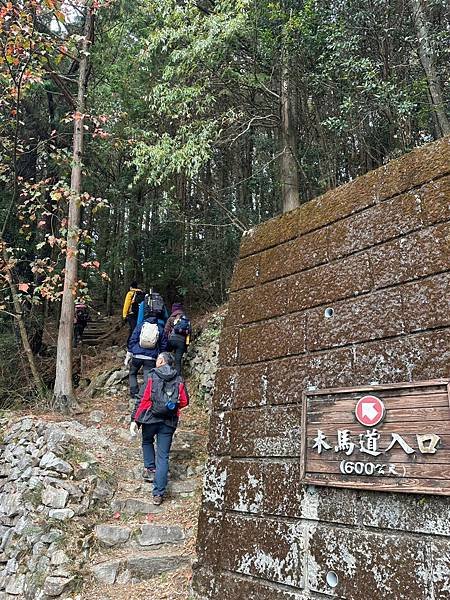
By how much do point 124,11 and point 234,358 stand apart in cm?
1011

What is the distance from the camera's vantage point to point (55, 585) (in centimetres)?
443

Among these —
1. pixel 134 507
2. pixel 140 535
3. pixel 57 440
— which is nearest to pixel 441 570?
pixel 140 535

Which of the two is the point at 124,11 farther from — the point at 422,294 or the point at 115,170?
the point at 422,294

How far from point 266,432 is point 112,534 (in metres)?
3.14

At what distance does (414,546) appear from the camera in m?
1.95

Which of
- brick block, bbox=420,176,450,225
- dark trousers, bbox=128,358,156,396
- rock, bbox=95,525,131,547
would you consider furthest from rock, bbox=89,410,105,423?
brick block, bbox=420,176,450,225

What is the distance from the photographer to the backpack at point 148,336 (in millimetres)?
7500

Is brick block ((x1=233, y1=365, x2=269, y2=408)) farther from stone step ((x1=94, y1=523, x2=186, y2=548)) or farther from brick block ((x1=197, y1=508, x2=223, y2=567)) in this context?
stone step ((x1=94, y1=523, x2=186, y2=548))

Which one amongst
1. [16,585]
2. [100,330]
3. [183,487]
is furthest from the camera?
[100,330]

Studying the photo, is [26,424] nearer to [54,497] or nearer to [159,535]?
[54,497]

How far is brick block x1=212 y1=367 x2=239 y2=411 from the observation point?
117 inches

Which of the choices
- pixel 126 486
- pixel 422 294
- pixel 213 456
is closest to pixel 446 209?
pixel 422 294

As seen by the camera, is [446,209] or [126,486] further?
[126,486]

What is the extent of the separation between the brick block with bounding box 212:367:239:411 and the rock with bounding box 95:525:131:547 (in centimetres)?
272
